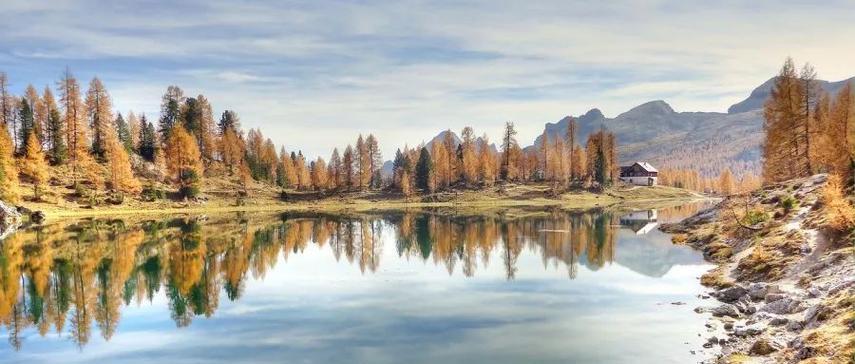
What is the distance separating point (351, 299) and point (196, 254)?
27466mm

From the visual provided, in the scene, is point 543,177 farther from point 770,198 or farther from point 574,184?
point 770,198

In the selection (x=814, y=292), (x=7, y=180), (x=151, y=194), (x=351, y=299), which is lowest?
(x=351, y=299)

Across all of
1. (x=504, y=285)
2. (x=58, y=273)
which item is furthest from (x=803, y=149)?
(x=58, y=273)

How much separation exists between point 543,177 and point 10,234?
142 m

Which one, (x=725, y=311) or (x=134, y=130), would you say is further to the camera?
(x=134, y=130)

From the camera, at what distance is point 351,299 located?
35906 mm

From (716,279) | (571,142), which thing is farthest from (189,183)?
(716,279)

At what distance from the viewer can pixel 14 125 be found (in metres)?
135

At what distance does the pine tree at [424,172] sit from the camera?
550 feet

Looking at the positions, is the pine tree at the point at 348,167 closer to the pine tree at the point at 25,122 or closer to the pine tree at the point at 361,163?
the pine tree at the point at 361,163

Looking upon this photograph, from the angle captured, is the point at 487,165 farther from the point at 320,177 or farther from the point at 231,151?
the point at 231,151

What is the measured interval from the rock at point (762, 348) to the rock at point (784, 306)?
16.1 feet

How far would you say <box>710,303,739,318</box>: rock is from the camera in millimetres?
27384

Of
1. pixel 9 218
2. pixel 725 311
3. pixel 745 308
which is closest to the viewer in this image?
pixel 745 308
